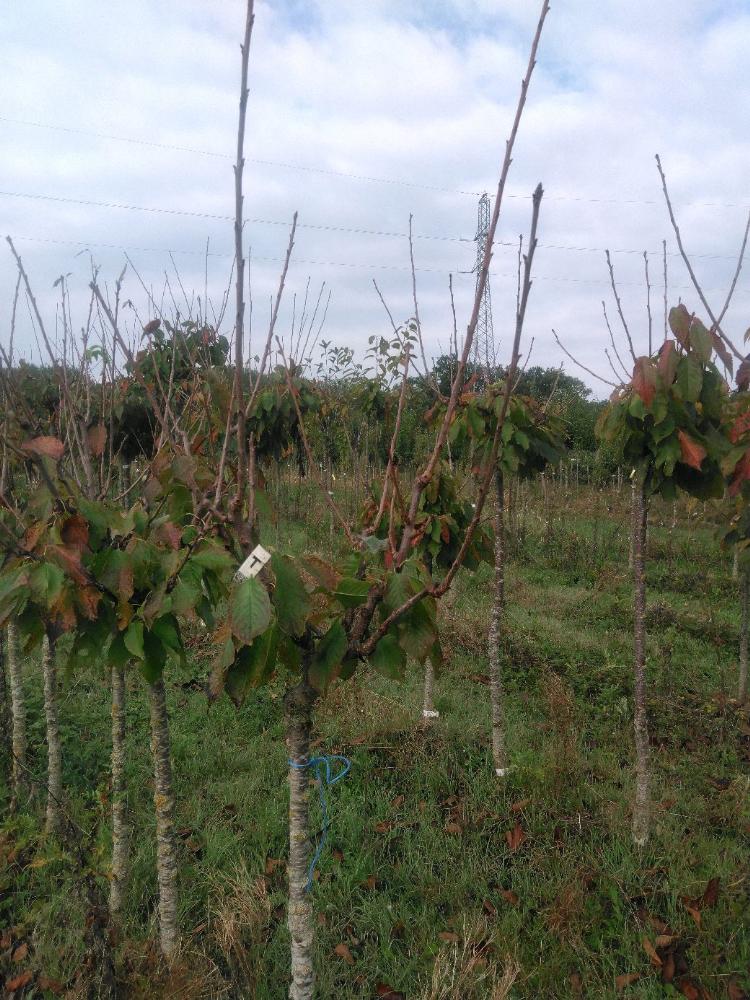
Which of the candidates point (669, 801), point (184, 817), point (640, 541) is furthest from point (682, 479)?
point (184, 817)

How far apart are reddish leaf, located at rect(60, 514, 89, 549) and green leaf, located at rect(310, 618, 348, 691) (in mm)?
757

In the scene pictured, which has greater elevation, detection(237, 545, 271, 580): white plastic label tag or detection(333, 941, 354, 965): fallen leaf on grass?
detection(237, 545, 271, 580): white plastic label tag

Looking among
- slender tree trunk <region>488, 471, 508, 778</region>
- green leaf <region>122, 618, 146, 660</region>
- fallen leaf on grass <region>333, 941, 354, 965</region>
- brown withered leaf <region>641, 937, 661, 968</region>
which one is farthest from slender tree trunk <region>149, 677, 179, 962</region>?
slender tree trunk <region>488, 471, 508, 778</region>

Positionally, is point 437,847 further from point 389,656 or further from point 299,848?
point 389,656

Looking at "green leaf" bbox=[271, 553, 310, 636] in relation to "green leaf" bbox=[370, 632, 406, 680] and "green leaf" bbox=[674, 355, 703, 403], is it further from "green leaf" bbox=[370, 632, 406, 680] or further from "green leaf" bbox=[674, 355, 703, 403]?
"green leaf" bbox=[674, 355, 703, 403]

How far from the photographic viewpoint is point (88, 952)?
2.36m

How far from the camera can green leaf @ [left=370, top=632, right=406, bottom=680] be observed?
5.30 ft

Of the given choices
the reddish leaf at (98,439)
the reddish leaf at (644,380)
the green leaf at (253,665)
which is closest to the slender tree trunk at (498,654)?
the reddish leaf at (644,380)

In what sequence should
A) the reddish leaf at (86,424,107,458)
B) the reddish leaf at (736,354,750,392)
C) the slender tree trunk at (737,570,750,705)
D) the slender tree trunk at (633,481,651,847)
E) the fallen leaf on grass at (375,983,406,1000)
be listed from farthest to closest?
1. the slender tree trunk at (737,570,750,705)
2. the slender tree trunk at (633,481,651,847)
3. the reddish leaf at (736,354,750,392)
4. the reddish leaf at (86,424,107,458)
5. the fallen leaf on grass at (375,983,406,1000)

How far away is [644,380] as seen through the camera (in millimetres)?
2805

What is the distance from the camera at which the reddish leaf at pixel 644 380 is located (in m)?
2.78

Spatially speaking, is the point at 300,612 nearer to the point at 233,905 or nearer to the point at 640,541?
the point at 233,905

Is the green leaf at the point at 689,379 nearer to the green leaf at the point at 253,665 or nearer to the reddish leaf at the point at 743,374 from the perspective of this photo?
the reddish leaf at the point at 743,374

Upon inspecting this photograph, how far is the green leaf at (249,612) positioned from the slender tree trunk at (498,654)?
2.59 metres
